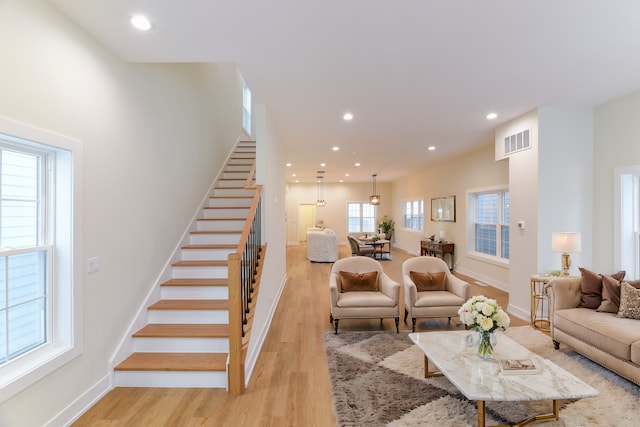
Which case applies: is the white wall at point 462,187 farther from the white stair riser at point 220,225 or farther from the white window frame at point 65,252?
the white window frame at point 65,252

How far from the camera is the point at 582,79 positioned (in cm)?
332

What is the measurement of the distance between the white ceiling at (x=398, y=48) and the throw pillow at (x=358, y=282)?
7.51 ft

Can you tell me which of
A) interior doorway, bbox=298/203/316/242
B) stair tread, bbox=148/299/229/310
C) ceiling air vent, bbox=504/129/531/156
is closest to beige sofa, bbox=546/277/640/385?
ceiling air vent, bbox=504/129/531/156

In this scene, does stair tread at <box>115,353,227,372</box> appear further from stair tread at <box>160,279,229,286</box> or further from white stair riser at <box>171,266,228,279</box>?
white stair riser at <box>171,266,228,279</box>

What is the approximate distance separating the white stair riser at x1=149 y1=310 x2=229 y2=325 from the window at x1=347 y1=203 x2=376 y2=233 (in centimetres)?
1068

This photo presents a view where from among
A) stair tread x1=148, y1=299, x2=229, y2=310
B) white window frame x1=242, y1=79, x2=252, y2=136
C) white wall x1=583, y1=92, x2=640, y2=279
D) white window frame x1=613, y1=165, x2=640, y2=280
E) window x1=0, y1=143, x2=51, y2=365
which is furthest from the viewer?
white window frame x1=242, y1=79, x2=252, y2=136

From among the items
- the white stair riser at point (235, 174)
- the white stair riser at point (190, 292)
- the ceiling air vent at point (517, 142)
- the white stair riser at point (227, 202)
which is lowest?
the white stair riser at point (190, 292)

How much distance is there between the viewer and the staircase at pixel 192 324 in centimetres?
273

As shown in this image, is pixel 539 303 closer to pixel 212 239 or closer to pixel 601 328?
pixel 601 328

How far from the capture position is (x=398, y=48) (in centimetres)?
268

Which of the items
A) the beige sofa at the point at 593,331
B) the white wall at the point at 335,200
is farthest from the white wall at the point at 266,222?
the white wall at the point at 335,200

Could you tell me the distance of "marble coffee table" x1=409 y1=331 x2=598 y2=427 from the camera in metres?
1.97

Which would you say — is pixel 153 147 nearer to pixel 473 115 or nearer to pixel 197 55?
pixel 197 55

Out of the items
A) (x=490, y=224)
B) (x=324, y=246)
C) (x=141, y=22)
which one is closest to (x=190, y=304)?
(x=141, y=22)
